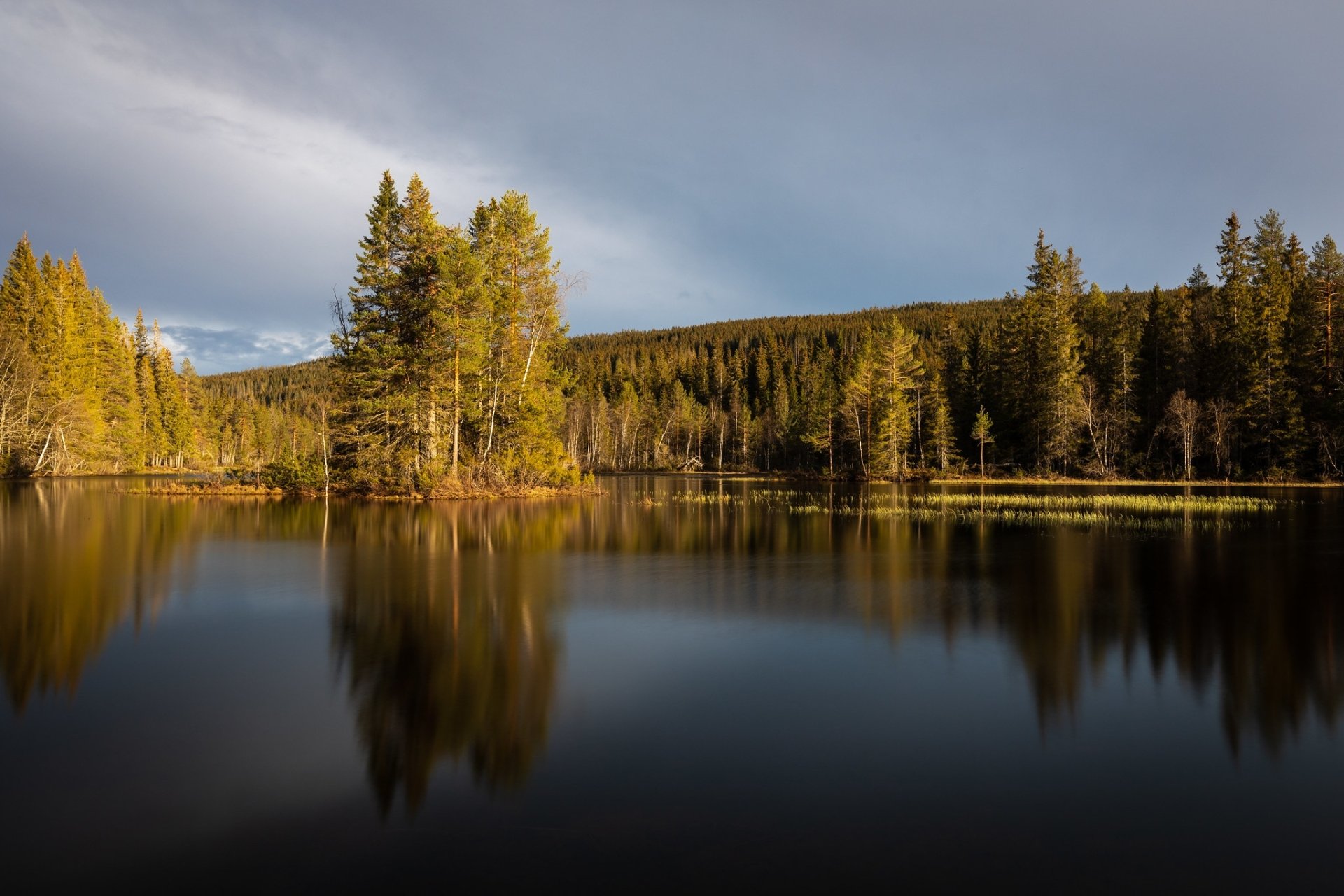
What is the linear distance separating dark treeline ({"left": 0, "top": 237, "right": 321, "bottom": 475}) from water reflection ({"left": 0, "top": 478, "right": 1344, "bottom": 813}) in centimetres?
2307

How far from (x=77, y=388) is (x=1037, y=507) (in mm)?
64662

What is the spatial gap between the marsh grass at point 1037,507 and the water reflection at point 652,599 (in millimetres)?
2496

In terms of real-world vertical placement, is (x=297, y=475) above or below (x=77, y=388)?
below

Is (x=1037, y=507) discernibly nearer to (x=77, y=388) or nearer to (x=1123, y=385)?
(x=1123, y=385)

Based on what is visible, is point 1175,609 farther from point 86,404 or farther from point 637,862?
point 86,404

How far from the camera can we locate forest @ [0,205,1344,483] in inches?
1447

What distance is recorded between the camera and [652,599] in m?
12.5

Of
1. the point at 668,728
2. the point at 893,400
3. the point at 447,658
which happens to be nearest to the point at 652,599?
the point at 447,658

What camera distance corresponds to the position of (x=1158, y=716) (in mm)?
7020

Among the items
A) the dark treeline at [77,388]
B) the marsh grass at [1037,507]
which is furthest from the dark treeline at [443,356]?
the marsh grass at [1037,507]

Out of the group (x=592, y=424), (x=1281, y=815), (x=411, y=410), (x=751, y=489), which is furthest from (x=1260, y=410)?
(x=592, y=424)

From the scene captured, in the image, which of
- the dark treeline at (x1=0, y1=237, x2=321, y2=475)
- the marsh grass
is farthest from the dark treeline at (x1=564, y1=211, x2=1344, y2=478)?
the dark treeline at (x1=0, y1=237, x2=321, y2=475)

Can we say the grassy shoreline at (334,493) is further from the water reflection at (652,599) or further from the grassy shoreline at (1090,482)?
the grassy shoreline at (1090,482)

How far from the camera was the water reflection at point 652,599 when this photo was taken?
7184 mm
